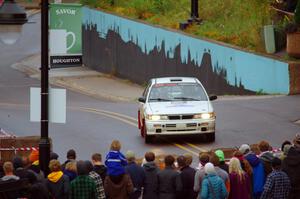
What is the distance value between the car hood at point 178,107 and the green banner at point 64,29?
8287 mm

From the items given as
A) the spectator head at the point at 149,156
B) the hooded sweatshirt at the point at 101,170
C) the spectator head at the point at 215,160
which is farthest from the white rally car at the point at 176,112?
the spectator head at the point at 215,160

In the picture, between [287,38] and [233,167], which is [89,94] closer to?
[287,38]

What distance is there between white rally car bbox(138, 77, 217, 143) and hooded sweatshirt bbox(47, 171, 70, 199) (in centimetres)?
979

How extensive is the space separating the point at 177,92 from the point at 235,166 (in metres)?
10.6

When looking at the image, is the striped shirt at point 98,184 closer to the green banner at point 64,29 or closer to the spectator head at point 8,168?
the spectator head at point 8,168

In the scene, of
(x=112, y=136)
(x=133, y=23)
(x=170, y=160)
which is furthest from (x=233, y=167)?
(x=133, y=23)

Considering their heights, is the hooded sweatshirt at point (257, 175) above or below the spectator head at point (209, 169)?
below

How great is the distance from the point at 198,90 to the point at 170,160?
1074 centimetres

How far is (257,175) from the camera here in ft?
50.9

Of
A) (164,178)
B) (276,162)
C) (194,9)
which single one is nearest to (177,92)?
(164,178)

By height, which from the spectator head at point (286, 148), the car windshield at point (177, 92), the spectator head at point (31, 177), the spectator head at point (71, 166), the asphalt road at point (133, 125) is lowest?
the asphalt road at point (133, 125)

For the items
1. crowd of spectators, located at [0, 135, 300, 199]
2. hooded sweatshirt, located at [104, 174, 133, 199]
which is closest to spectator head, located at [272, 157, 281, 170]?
crowd of spectators, located at [0, 135, 300, 199]

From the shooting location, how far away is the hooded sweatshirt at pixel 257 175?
15477mm

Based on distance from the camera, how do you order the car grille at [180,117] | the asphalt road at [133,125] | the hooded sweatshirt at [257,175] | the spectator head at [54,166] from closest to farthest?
the spectator head at [54,166] → the hooded sweatshirt at [257,175] → the car grille at [180,117] → the asphalt road at [133,125]
